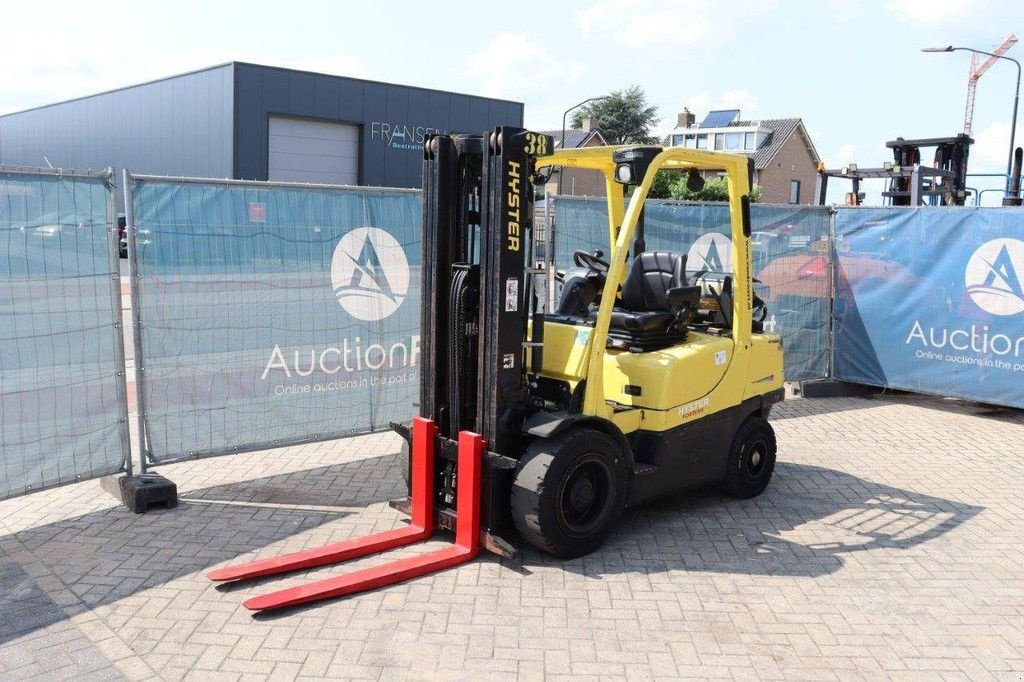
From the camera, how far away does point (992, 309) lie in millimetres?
10172

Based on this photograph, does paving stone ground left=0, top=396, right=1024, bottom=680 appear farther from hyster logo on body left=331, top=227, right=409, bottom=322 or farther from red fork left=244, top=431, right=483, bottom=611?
hyster logo on body left=331, top=227, right=409, bottom=322

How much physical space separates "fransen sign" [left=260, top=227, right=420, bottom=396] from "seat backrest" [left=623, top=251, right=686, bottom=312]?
210 cm

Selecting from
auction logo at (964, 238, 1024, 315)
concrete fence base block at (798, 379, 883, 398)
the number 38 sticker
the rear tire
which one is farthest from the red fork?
auction logo at (964, 238, 1024, 315)

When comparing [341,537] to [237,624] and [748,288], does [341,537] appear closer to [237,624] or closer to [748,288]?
[237,624]

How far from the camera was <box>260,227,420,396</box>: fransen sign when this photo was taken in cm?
712

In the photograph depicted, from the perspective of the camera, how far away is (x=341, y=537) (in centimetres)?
592

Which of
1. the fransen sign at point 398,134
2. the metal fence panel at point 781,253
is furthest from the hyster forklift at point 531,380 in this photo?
the fransen sign at point 398,134

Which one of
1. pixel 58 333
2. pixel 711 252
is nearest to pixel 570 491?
pixel 58 333

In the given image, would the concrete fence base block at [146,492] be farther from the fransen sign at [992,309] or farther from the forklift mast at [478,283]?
the fransen sign at [992,309]

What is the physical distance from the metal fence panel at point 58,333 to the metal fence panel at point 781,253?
17.6 ft

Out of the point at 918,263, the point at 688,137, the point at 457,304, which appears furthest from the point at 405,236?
the point at 688,137

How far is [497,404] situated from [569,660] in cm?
169

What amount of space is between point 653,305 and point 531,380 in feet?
3.83

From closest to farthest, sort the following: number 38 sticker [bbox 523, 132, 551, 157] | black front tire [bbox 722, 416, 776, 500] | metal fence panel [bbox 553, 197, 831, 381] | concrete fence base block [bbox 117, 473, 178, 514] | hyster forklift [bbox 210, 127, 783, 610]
Answer: hyster forklift [bbox 210, 127, 783, 610] < number 38 sticker [bbox 523, 132, 551, 157] < concrete fence base block [bbox 117, 473, 178, 514] < black front tire [bbox 722, 416, 776, 500] < metal fence panel [bbox 553, 197, 831, 381]
